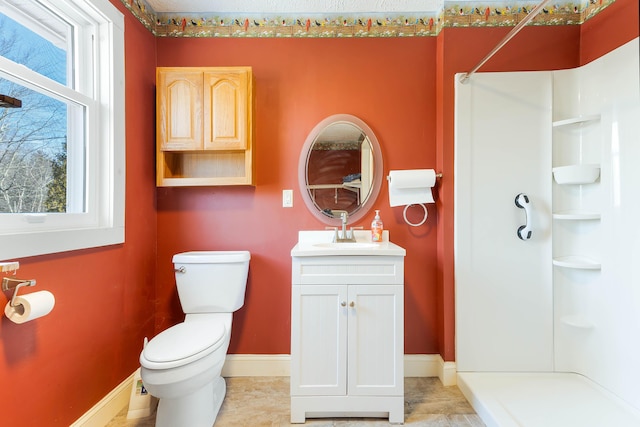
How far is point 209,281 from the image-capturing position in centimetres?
178

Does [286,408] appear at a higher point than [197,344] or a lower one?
lower

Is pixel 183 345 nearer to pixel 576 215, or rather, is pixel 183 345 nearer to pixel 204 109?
pixel 204 109

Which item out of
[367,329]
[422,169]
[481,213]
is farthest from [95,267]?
[481,213]

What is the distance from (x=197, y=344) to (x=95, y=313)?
57 centimetres

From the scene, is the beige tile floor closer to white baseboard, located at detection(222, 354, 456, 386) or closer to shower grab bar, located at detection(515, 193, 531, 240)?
white baseboard, located at detection(222, 354, 456, 386)

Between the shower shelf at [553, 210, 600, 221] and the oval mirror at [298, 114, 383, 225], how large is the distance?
1045mm

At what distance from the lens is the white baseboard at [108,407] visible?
1427 mm

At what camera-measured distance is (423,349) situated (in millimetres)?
1985

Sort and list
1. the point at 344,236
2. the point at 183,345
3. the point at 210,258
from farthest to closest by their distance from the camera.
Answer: the point at 344,236, the point at 210,258, the point at 183,345

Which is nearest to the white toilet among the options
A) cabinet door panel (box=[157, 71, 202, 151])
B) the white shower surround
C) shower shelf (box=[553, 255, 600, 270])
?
cabinet door panel (box=[157, 71, 202, 151])

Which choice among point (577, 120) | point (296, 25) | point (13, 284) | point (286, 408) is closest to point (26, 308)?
point (13, 284)

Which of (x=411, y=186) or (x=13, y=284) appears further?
(x=411, y=186)

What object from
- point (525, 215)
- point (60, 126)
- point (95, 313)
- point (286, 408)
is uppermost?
point (60, 126)

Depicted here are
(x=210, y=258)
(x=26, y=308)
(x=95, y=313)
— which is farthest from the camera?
(x=210, y=258)
